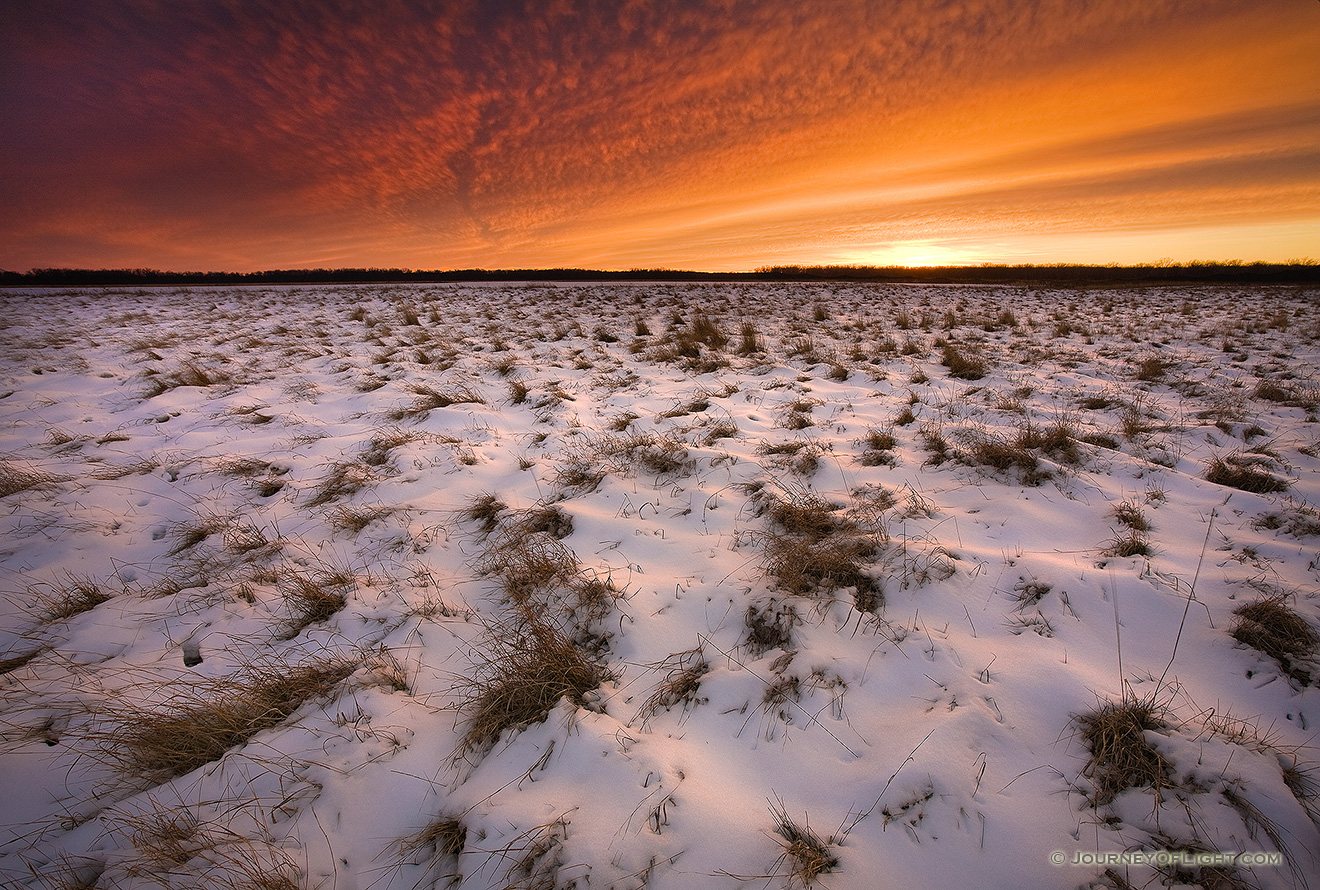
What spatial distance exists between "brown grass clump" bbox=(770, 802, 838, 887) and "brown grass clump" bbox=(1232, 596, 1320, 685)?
225 centimetres

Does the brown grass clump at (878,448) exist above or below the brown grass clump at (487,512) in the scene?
above

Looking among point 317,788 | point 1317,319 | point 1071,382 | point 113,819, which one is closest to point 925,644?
point 317,788

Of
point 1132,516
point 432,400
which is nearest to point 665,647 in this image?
point 1132,516

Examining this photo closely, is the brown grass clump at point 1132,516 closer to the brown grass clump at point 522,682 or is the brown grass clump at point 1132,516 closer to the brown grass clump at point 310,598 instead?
the brown grass clump at point 522,682

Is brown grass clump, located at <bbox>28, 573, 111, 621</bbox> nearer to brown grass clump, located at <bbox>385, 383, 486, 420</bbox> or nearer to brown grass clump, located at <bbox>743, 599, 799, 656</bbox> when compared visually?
brown grass clump, located at <bbox>385, 383, 486, 420</bbox>

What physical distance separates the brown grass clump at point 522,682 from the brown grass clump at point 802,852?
37.8 inches

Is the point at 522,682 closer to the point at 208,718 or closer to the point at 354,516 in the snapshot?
the point at 208,718

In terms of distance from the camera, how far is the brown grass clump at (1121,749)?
5.38 ft

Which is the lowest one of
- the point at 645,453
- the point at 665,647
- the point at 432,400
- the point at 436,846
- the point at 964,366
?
the point at 436,846

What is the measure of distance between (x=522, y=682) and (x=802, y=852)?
4.24 ft

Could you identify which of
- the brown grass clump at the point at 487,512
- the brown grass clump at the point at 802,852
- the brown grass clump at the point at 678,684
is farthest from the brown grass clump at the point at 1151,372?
the brown grass clump at the point at 487,512

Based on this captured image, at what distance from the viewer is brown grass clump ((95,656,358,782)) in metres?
1.87

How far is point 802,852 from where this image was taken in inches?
60.9

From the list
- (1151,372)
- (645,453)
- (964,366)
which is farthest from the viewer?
(964,366)
